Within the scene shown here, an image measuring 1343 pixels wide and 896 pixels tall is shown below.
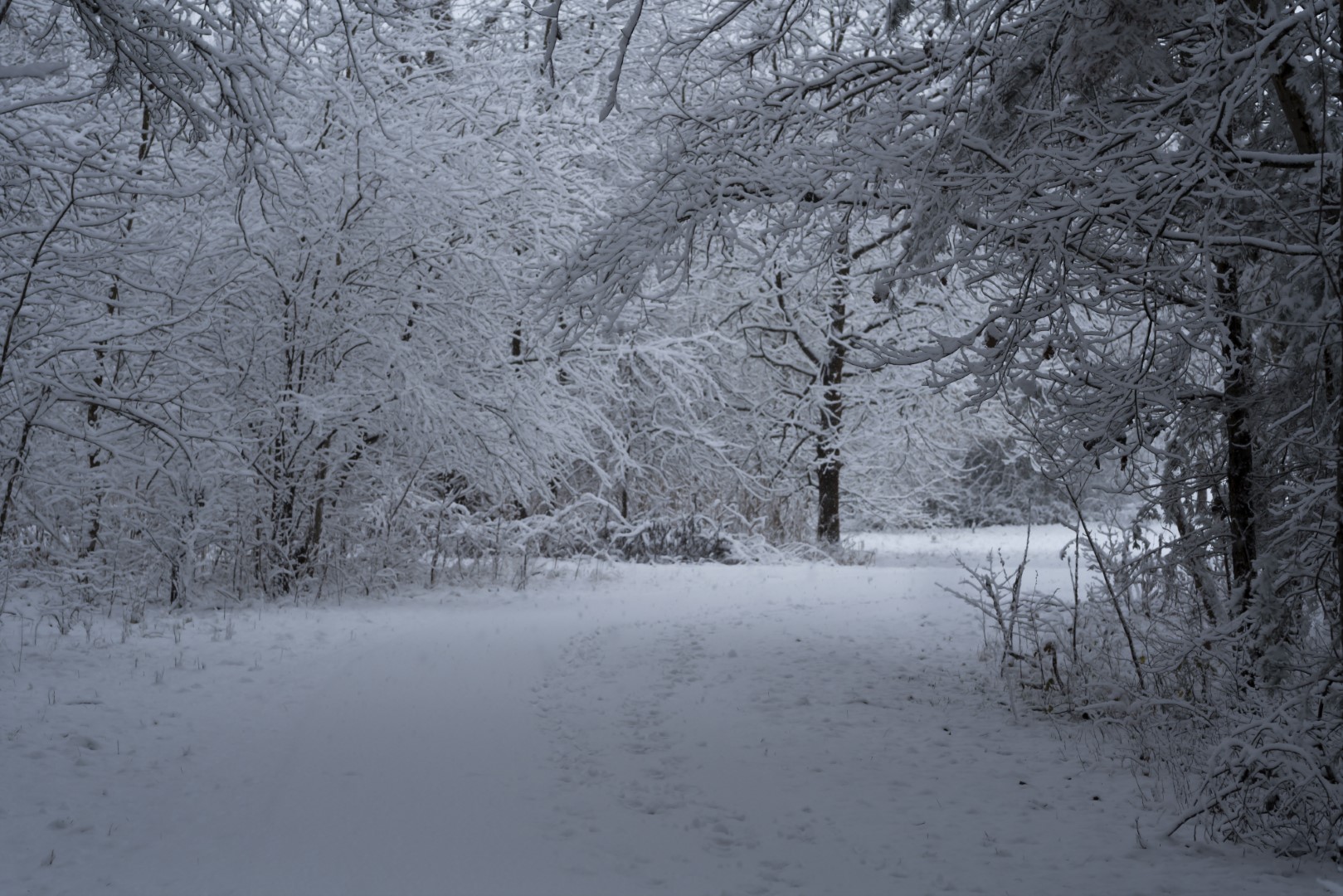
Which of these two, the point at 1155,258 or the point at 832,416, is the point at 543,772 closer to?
the point at 1155,258

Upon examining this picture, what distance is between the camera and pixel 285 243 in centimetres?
989

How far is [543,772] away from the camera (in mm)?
4867

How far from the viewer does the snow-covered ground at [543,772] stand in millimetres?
3639

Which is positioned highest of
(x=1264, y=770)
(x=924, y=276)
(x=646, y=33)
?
(x=646, y=33)

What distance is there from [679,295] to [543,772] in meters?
12.8

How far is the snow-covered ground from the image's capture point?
11.9ft

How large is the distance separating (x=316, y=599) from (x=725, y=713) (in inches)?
208

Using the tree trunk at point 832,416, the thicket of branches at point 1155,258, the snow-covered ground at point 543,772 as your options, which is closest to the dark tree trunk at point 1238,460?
the thicket of branches at point 1155,258

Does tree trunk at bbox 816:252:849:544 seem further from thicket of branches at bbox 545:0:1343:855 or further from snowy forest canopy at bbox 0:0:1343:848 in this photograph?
thicket of branches at bbox 545:0:1343:855

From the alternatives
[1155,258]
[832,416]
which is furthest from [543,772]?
[832,416]

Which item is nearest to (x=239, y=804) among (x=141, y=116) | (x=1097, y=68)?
(x=1097, y=68)

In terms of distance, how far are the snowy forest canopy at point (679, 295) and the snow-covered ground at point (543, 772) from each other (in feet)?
2.52

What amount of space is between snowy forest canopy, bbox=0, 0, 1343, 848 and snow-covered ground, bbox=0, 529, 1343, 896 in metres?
0.77

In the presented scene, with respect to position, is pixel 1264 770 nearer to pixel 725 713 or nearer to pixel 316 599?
pixel 725 713
